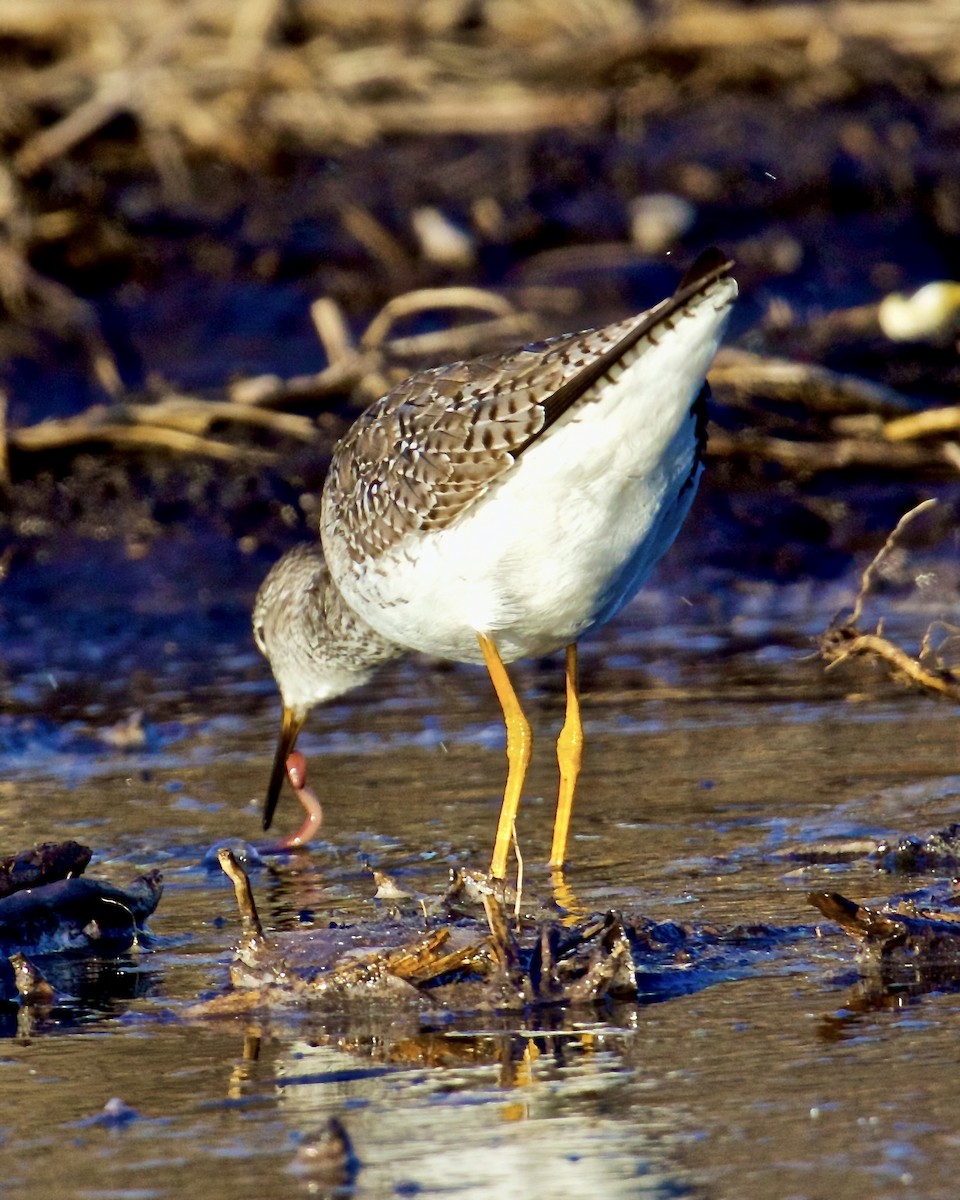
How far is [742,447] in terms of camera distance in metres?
9.16

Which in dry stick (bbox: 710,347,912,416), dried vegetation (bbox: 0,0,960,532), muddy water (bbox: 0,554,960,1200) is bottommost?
muddy water (bbox: 0,554,960,1200)

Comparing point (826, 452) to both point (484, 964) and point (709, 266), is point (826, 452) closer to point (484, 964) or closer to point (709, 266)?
point (709, 266)

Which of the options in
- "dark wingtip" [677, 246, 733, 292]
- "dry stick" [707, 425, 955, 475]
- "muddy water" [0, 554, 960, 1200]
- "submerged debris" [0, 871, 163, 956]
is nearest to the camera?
"muddy water" [0, 554, 960, 1200]

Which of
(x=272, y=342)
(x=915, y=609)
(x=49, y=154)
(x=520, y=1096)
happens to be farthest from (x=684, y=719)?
(x=49, y=154)

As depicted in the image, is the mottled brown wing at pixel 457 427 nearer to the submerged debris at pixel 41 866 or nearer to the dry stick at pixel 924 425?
the submerged debris at pixel 41 866

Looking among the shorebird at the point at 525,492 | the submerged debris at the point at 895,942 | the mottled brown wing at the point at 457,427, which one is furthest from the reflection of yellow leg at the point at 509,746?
Answer: the submerged debris at the point at 895,942

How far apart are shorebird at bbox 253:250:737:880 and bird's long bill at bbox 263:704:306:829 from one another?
0.03ft

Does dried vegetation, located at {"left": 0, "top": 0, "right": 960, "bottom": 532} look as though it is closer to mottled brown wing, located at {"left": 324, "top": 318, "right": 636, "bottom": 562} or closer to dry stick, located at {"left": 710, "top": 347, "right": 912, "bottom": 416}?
dry stick, located at {"left": 710, "top": 347, "right": 912, "bottom": 416}

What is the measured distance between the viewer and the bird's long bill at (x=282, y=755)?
5844mm

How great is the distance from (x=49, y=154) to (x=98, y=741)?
5420 mm

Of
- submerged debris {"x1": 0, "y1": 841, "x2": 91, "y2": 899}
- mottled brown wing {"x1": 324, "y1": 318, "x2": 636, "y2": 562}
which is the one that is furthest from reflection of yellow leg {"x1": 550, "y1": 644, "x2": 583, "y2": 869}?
submerged debris {"x1": 0, "y1": 841, "x2": 91, "y2": 899}

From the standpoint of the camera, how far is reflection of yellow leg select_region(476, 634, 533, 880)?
16.8 feet

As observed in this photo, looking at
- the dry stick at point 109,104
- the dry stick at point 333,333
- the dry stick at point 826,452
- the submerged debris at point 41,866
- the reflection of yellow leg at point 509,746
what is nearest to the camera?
the submerged debris at point 41,866

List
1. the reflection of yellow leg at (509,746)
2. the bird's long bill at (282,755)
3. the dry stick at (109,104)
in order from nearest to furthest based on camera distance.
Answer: the reflection of yellow leg at (509,746) < the bird's long bill at (282,755) < the dry stick at (109,104)
